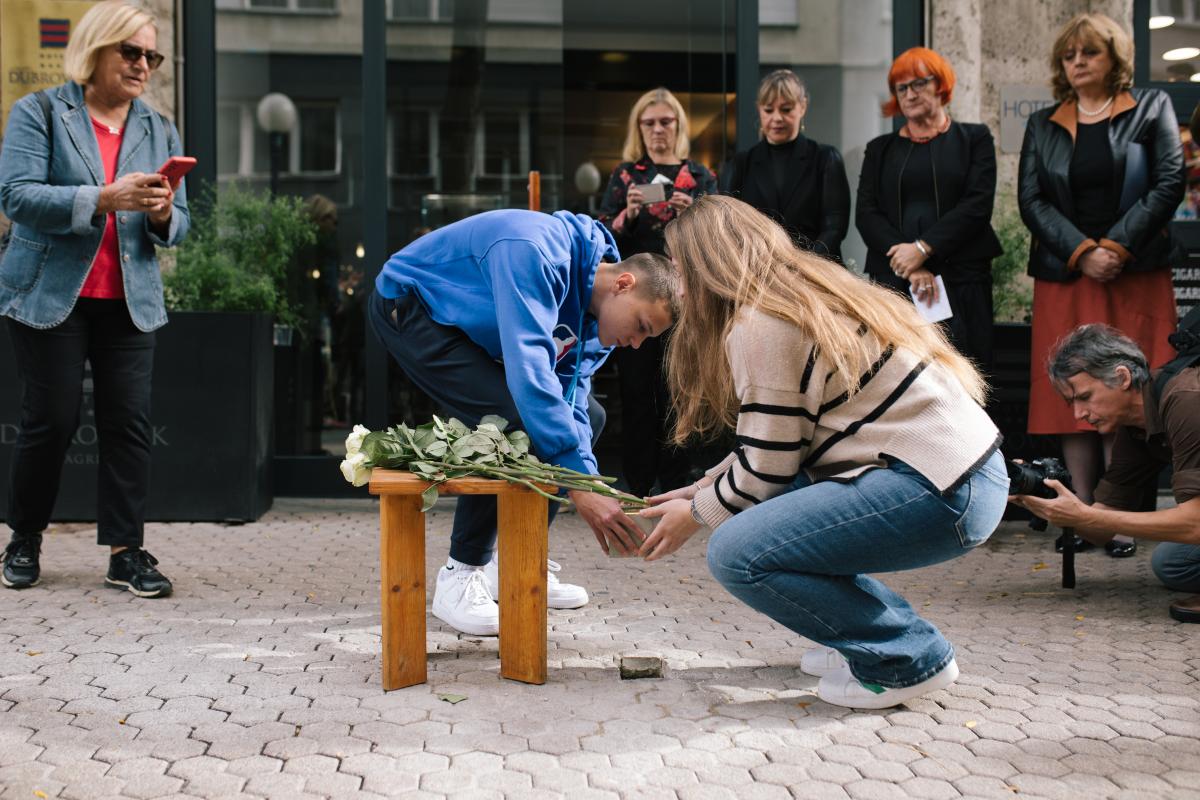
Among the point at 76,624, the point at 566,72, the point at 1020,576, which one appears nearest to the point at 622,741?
the point at 76,624

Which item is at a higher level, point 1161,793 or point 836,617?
point 836,617

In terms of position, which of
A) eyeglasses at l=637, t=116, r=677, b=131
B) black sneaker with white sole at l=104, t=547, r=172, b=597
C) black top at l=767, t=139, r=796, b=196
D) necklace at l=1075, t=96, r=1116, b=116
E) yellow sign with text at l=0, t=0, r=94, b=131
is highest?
yellow sign with text at l=0, t=0, r=94, b=131

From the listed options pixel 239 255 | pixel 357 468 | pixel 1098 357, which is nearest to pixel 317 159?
pixel 239 255

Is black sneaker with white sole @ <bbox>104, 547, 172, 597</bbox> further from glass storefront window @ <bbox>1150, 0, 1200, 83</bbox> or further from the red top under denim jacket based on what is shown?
glass storefront window @ <bbox>1150, 0, 1200, 83</bbox>

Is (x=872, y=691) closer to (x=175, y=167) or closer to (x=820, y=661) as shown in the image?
(x=820, y=661)

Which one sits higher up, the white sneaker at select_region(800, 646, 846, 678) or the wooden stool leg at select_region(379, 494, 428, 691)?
the wooden stool leg at select_region(379, 494, 428, 691)

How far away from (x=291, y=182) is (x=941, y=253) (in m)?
3.52

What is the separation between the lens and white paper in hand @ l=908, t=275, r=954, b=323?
5422 mm

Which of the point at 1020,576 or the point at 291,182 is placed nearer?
the point at 1020,576

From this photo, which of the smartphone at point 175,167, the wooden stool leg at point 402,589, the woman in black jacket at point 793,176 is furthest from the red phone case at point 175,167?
the woman in black jacket at point 793,176

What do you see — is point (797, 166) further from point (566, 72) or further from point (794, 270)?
point (794, 270)

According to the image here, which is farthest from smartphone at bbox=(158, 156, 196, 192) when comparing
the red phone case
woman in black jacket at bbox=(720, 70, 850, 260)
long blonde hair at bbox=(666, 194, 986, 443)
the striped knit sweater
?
woman in black jacket at bbox=(720, 70, 850, 260)

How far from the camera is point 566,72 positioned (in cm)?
737

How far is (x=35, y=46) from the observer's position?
6320 mm
